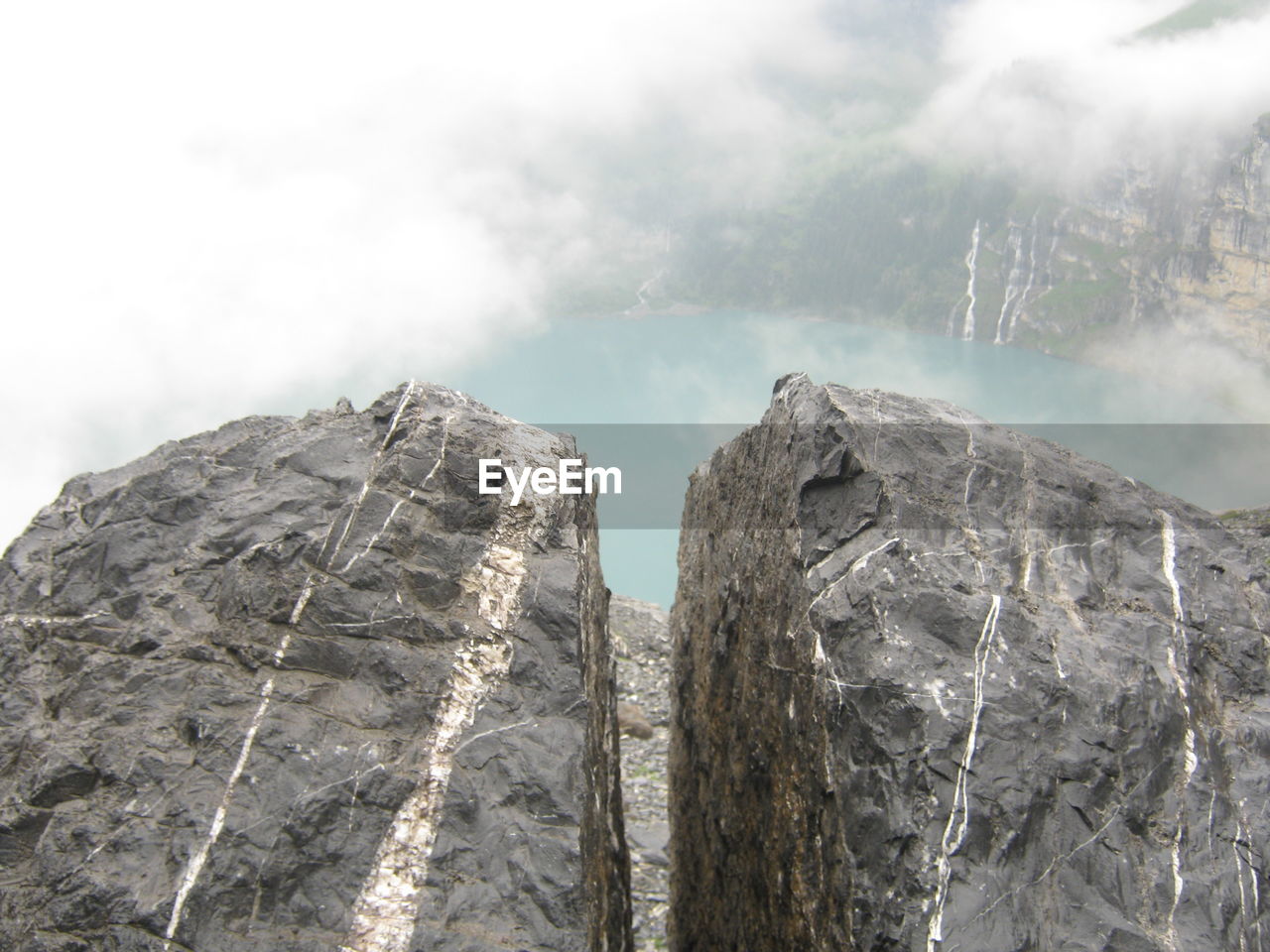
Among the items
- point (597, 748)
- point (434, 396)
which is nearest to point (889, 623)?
point (597, 748)

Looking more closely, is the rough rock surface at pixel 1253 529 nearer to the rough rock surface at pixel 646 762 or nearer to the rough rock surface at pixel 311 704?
the rough rock surface at pixel 311 704

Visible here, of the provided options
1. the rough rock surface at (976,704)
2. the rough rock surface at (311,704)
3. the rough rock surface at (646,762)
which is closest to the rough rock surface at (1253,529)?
the rough rock surface at (976,704)

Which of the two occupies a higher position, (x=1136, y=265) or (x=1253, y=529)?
(x=1136, y=265)

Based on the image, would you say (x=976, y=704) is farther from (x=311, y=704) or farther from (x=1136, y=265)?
(x=1136, y=265)

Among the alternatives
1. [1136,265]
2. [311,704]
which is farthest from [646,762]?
[1136,265]

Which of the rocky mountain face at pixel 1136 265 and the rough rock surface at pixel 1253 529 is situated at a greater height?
the rocky mountain face at pixel 1136 265

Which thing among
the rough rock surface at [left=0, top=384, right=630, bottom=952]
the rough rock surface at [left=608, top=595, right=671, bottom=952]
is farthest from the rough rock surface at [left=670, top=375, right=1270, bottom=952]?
the rough rock surface at [left=608, top=595, right=671, bottom=952]

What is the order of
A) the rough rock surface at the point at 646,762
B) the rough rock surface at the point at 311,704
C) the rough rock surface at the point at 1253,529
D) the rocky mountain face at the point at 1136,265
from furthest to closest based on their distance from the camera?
the rocky mountain face at the point at 1136,265 < the rough rock surface at the point at 646,762 < the rough rock surface at the point at 1253,529 < the rough rock surface at the point at 311,704

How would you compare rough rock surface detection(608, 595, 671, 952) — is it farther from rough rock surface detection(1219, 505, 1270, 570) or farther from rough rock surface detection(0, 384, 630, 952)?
rough rock surface detection(1219, 505, 1270, 570)
